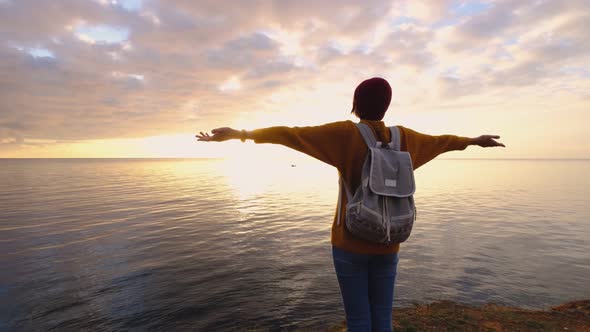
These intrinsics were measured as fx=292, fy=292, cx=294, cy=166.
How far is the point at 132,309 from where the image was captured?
8.63 metres

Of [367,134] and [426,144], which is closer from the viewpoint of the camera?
[367,134]

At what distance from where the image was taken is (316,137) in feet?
7.89

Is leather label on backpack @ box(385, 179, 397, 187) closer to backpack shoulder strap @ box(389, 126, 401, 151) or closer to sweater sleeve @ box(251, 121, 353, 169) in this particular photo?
A: backpack shoulder strap @ box(389, 126, 401, 151)

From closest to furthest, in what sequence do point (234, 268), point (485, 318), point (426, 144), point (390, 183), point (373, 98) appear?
point (390, 183), point (373, 98), point (426, 144), point (485, 318), point (234, 268)

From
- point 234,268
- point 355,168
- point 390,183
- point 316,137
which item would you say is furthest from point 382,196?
point 234,268

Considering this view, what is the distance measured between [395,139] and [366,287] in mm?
1289

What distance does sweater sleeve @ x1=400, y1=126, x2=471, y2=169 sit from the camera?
2.71 metres

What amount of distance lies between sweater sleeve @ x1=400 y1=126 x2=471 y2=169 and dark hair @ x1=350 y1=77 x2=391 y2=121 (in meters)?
0.31

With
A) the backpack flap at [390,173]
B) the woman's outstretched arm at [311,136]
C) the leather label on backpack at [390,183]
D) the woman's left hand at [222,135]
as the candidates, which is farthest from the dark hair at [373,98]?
the woman's left hand at [222,135]

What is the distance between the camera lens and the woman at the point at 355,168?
241 centimetres

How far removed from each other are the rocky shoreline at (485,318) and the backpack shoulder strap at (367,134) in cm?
610

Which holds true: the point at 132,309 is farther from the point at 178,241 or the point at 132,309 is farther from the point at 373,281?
the point at 373,281

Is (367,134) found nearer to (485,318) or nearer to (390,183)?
(390,183)

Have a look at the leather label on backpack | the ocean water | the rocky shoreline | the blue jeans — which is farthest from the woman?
the ocean water
